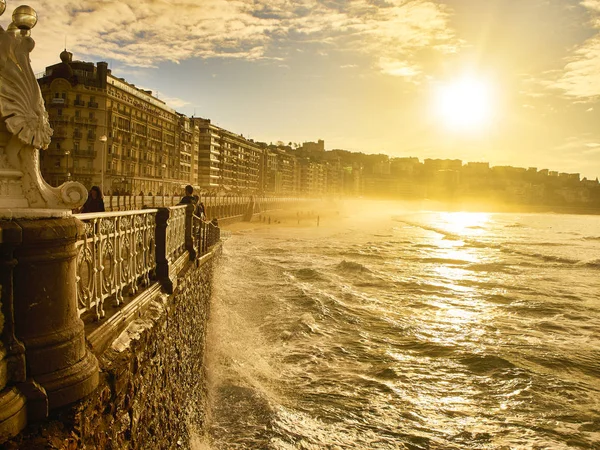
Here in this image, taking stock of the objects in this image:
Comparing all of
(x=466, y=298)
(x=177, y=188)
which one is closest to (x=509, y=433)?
(x=466, y=298)

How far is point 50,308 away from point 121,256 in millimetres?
2000

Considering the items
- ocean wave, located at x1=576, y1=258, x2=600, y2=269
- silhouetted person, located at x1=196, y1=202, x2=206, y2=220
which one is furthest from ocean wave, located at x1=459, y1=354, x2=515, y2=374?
ocean wave, located at x1=576, y1=258, x2=600, y2=269

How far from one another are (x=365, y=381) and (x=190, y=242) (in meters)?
5.26

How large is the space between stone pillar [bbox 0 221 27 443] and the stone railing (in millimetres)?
671

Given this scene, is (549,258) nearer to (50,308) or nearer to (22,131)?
(50,308)

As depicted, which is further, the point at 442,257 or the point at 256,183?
the point at 256,183

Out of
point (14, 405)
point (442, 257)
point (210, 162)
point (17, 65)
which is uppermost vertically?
point (210, 162)

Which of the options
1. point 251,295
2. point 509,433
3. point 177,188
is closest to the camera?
point 509,433

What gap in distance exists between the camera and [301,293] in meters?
17.8

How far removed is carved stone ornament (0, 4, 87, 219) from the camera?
2.90 meters

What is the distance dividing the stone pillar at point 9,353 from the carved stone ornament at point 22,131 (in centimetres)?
36

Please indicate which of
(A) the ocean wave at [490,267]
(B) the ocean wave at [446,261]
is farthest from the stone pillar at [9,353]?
(B) the ocean wave at [446,261]

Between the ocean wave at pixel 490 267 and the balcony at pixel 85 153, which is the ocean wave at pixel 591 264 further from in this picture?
the balcony at pixel 85 153

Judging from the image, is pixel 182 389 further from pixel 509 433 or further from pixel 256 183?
pixel 256 183
